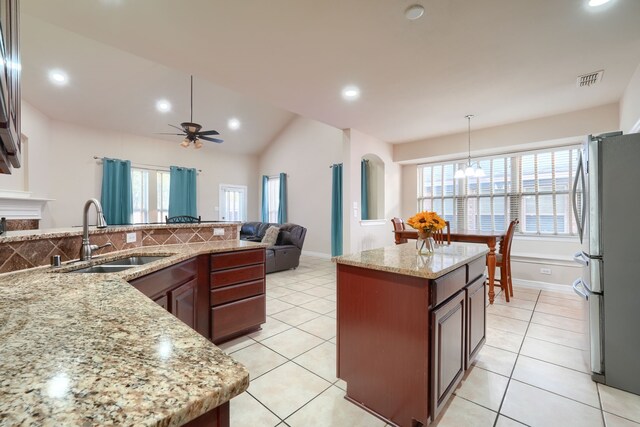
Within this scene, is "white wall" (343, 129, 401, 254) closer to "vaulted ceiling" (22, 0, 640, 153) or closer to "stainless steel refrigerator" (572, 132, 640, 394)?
"vaulted ceiling" (22, 0, 640, 153)

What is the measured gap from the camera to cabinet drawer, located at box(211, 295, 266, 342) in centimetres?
237

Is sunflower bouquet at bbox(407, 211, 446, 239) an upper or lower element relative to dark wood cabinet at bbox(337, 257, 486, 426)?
upper

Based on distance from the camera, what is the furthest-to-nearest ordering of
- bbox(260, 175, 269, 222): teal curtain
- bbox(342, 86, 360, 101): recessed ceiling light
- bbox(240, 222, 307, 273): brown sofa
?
bbox(260, 175, 269, 222): teal curtain
bbox(240, 222, 307, 273): brown sofa
bbox(342, 86, 360, 101): recessed ceiling light

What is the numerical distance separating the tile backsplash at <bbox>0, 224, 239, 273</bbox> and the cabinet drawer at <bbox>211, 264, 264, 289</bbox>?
647 millimetres

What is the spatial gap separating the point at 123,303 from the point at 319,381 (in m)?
1.46

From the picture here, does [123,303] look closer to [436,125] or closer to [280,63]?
[280,63]

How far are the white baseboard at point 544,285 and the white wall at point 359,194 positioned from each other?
221cm

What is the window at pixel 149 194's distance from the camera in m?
6.57

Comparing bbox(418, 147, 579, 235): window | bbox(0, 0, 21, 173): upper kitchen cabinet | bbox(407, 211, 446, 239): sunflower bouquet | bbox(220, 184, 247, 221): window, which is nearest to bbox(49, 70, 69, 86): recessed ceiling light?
bbox(220, 184, 247, 221): window

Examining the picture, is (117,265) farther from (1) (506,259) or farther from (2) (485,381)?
(1) (506,259)

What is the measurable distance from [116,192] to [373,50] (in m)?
6.18

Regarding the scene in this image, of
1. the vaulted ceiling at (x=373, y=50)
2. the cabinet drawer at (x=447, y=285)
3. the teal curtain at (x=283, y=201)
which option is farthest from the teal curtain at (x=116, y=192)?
the cabinet drawer at (x=447, y=285)

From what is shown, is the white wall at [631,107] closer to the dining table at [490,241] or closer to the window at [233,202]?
the dining table at [490,241]

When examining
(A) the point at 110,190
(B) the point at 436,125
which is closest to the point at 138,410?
(B) the point at 436,125
